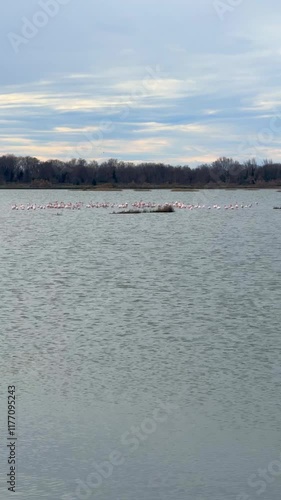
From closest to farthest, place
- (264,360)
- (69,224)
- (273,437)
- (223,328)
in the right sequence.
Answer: (273,437) < (264,360) < (223,328) < (69,224)

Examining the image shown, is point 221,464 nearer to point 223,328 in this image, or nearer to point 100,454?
point 100,454

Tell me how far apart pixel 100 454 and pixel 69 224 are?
56407 mm

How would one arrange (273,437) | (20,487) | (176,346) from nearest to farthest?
1. (20,487)
2. (273,437)
3. (176,346)

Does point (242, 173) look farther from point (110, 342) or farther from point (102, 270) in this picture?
point (110, 342)

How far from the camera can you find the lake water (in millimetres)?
10023

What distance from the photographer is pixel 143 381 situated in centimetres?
1424

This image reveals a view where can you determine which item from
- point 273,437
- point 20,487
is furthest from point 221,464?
point 20,487

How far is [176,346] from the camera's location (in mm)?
16750

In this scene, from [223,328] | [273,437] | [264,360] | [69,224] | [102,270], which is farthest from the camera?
[69,224]

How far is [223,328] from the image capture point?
18656mm

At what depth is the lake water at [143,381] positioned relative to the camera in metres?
10.0

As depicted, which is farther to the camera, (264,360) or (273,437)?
(264,360)

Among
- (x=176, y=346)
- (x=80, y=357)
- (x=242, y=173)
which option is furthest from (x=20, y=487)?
(x=242, y=173)

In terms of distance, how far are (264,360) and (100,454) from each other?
5.65 meters
